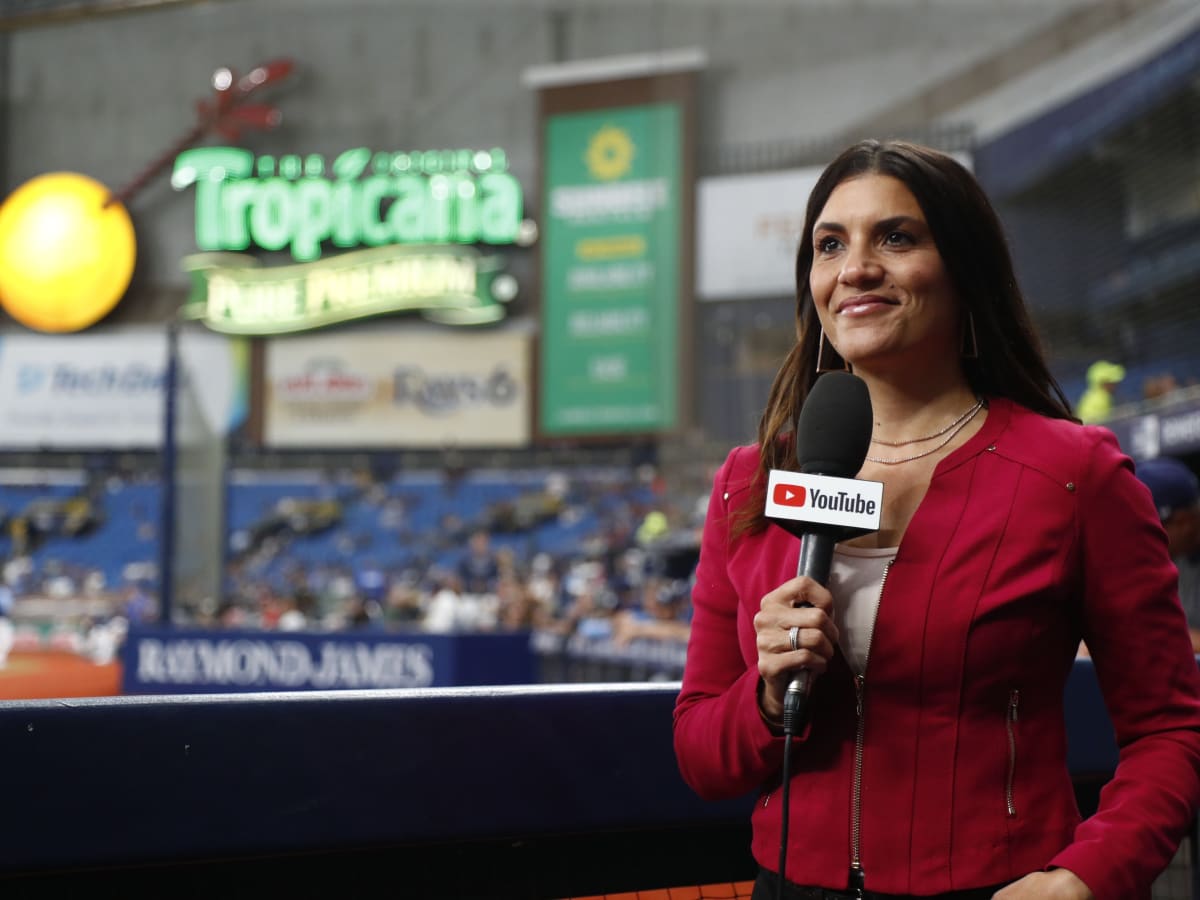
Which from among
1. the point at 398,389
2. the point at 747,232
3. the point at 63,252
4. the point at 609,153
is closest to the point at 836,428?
the point at 747,232

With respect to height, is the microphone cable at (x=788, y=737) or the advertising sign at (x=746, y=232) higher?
the advertising sign at (x=746, y=232)

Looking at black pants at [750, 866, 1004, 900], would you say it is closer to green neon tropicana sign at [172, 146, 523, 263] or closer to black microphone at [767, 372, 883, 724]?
black microphone at [767, 372, 883, 724]

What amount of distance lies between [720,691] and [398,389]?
16934 millimetres

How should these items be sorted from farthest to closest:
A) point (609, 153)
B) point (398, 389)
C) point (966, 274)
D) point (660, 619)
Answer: point (398, 389)
point (609, 153)
point (660, 619)
point (966, 274)

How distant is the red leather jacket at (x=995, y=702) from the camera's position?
83cm

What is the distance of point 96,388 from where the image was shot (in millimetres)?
18531

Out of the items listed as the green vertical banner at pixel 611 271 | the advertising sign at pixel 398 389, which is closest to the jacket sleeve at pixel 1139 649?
the green vertical banner at pixel 611 271

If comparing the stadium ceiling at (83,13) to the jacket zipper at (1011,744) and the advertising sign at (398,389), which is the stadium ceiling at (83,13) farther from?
the advertising sign at (398,389)

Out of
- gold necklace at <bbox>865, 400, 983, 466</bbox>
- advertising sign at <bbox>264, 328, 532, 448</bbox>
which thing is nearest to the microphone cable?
gold necklace at <bbox>865, 400, 983, 466</bbox>

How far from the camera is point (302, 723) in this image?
1.04 metres

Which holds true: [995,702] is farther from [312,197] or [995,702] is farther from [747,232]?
[312,197]

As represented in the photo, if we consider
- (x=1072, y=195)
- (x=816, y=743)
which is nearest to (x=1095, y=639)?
(x=816, y=743)

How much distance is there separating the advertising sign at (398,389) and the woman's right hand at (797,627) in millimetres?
16110

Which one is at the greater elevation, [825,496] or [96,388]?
[96,388]
